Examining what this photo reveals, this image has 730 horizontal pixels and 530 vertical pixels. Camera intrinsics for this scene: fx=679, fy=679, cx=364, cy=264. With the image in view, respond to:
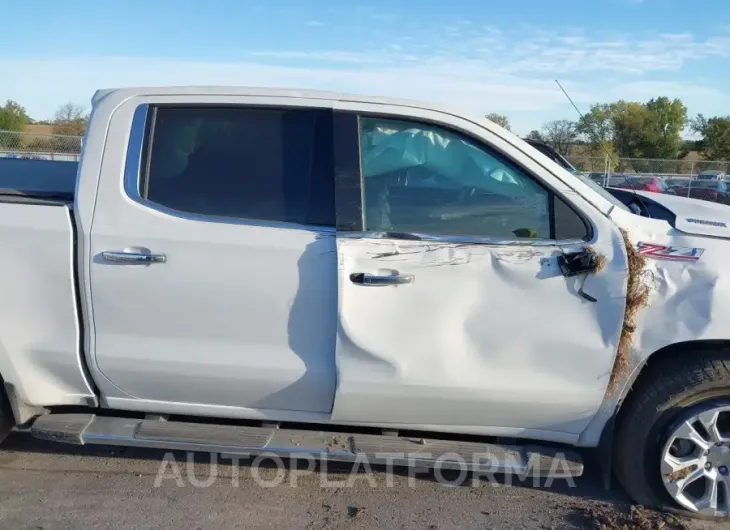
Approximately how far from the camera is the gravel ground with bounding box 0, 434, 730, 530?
128 inches

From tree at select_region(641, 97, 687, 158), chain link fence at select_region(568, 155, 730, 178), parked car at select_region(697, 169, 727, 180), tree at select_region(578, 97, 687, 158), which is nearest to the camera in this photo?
chain link fence at select_region(568, 155, 730, 178)

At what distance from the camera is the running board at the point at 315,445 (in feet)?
10.5

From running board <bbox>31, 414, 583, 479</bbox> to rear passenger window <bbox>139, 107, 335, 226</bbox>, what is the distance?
3.47 feet

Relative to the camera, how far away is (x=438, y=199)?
10.5ft

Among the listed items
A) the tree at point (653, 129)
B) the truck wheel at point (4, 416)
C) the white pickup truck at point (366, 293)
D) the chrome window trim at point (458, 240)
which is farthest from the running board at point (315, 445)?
the tree at point (653, 129)

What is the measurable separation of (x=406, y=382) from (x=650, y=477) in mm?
1276

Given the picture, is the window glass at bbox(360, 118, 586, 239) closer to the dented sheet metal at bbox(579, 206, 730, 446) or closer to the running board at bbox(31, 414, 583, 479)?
the dented sheet metal at bbox(579, 206, 730, 446)

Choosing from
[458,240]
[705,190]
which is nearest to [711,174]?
[705,190]

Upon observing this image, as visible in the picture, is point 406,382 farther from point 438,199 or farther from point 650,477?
point 650,477

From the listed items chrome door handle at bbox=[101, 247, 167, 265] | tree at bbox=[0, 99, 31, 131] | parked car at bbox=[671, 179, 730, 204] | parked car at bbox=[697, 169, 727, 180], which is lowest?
parked car at bbox=[671, 179, 730, 204]

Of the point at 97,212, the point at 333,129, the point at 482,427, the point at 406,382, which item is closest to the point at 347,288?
the point at 406,382

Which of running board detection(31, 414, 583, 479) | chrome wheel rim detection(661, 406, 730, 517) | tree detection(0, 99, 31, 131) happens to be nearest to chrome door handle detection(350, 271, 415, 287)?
running board detection(31, 414, 583, 479)

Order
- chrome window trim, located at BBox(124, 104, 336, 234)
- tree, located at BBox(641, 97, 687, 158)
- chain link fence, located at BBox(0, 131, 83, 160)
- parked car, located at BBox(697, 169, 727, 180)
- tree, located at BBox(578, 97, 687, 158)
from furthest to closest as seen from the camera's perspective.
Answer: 1. tree, located at BBox(641, 97, 687, 158)
2. tree, located at BBox(578, 97, 687, 158)
3. parked car, located at BBox(697, 169, 727, 180)
4. chain link fence, located at BBox(0, 131, 83, 160)
5. chrome window trim, located at BBox(124, 104, 336, 234)

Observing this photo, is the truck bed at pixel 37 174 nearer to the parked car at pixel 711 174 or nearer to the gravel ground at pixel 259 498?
the gravel ground at pixel 259 498
